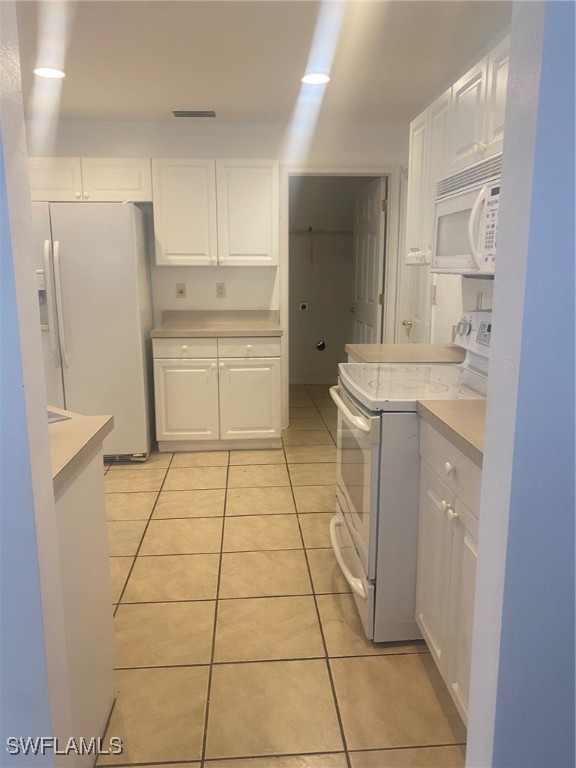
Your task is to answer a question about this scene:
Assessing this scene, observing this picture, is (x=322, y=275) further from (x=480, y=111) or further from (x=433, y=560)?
(x=433, y=560)

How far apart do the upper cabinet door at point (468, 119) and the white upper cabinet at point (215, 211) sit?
1.85 m

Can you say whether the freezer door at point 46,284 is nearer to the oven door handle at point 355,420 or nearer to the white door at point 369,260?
the oven door handle at point 355,420

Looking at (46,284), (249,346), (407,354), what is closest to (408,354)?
(407,354)

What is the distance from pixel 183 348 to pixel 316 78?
6.08 feet

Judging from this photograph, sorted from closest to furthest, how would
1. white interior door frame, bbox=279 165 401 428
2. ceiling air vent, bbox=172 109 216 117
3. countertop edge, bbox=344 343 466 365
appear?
1. countertop edge, bbox=344 343 466 365
2. ceiling air vent, bbox=172 109 216 117
3. white interior door frame, bbox=279 165 401 428

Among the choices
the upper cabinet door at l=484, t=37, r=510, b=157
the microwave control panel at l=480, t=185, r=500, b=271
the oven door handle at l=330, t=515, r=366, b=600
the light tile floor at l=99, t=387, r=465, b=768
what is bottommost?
the light tile floor at l=99, t=387, r=465, b=768

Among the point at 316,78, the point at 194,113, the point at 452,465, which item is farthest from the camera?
the point at 194,113

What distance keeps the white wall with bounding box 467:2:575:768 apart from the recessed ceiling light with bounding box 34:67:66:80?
9.53 ft

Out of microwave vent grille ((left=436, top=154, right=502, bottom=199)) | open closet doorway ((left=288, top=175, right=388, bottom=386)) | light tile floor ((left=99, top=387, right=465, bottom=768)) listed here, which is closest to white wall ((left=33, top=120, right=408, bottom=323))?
open closet doorway ((left=288, top=175, right=388, bottom=386))

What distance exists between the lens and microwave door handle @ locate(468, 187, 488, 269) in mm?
1889

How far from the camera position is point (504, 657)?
931 mm

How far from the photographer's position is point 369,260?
4879mm

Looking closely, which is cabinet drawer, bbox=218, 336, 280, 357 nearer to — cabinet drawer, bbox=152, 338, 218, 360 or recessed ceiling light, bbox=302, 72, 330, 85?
cabinet drawer, bbox=152, 338, 218, 360

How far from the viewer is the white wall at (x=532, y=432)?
807mm
